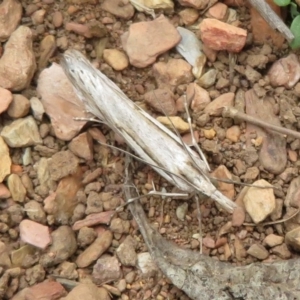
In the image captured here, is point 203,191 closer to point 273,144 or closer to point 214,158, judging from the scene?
point 214,158

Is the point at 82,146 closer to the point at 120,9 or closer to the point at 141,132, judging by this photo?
the point at 141,132

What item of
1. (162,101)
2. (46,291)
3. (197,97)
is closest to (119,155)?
(162,101)

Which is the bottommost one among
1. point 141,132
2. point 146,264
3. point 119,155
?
point 146,264

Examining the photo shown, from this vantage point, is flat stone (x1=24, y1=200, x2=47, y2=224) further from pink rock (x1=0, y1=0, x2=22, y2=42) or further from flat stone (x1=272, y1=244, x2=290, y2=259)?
flat stone (x1=272, y1=244, x2=290, y2=259)

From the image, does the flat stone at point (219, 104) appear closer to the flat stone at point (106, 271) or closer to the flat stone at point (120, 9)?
the flat stone at point (120, 9)

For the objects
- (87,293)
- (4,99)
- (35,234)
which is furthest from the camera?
(4,99)

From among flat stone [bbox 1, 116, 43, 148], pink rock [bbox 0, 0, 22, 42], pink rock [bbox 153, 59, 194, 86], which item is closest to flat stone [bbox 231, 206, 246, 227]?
pink rock [bbox 153, 59, 194, 86]

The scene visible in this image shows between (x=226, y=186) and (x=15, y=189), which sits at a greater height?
(x=15, y=189)
